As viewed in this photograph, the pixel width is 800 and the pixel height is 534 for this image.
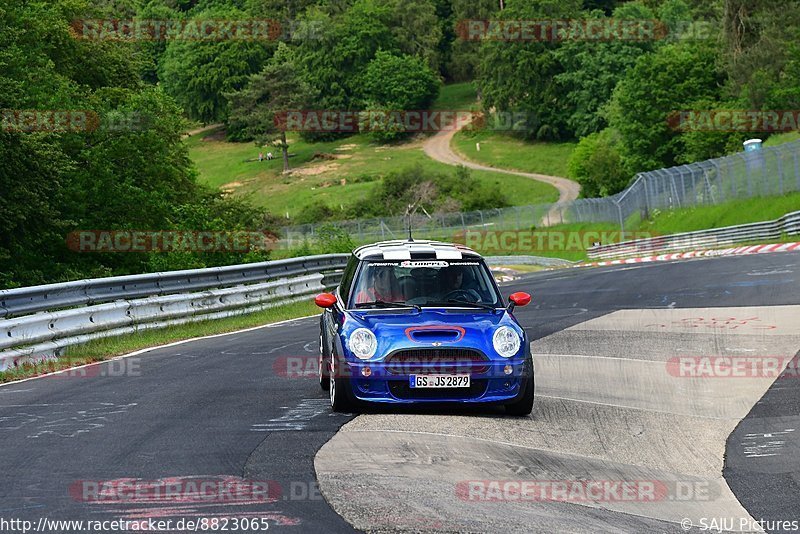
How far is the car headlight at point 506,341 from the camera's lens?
10.5 meters

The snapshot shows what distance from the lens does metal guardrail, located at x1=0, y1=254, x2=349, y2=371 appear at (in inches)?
615

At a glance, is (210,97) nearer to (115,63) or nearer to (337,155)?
(337,155)

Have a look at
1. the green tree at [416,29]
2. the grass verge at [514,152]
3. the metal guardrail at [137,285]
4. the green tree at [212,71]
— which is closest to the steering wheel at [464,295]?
the metal guardrail at [137,285]

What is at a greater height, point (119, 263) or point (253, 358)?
point (253, 358)

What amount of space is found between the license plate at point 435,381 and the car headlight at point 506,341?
420 mm

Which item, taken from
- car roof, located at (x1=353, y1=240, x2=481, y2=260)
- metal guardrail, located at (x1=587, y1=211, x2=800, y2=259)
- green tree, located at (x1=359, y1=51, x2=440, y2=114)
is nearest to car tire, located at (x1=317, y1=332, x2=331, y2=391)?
car roof, located at (x1=353, y1=240, x2=481, y2=260)

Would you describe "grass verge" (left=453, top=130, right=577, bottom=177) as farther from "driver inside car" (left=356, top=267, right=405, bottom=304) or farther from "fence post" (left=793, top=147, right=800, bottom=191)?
"driver inside car" (left=356, top=267, right=405, bottom=304)

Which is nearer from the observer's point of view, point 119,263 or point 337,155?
point 119,263

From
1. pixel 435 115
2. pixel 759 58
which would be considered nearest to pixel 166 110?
pixel 759 58

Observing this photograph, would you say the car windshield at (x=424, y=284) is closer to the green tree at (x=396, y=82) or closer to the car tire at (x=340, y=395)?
the car tire at (x=340, y=395)

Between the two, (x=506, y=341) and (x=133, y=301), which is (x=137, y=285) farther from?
(x=506, y=341)

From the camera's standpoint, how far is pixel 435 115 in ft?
517

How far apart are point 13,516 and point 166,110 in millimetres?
38086

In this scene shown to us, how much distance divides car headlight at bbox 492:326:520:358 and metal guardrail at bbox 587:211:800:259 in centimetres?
3426
